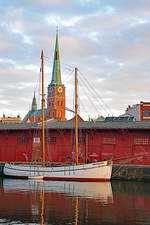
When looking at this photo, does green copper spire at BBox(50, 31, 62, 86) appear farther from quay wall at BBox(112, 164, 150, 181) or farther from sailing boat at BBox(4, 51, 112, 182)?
quay wall at BBox(112, 164, 150, 181)

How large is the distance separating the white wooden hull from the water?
3.81 m

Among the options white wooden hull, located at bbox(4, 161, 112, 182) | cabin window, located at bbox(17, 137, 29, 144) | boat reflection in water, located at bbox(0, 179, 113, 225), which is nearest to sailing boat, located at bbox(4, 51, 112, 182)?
white wooden hull, located at bbox(4, 161, 112, 182)

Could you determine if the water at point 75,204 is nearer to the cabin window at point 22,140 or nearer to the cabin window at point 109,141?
the cabin window at point 109,141

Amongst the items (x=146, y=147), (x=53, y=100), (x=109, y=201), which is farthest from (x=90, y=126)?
(x=53, y=100)

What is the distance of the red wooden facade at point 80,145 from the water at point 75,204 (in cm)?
799

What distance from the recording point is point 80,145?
45156mm

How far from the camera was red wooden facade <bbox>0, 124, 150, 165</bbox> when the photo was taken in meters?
42.4

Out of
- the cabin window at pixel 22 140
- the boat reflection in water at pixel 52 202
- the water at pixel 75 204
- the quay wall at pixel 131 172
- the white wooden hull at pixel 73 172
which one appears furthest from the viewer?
the cabin window at pixel 22 140

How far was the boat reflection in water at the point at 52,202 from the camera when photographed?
20639 mm

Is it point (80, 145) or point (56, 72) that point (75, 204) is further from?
point (56, 72)

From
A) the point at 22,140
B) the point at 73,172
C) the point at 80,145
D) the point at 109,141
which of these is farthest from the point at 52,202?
the point at 22,140

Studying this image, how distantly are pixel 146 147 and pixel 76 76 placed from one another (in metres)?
13.1

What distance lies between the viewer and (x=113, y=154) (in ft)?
142

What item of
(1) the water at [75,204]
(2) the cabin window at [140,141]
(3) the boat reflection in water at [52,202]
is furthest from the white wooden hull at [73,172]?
(2) the cabin window at [140,141]
